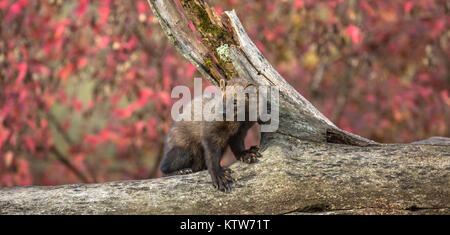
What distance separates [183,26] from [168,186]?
49.9 inches

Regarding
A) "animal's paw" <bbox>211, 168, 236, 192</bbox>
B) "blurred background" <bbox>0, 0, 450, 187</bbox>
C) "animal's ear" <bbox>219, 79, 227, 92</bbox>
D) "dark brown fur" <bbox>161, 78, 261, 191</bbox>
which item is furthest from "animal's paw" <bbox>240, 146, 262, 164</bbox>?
"blurred background" <bbox>0, 0, 450, 187</bbox>

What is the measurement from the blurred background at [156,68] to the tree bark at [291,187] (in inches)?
91.0

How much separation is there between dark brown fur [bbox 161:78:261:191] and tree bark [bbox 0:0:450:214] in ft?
0.29

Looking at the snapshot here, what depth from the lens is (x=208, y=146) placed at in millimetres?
3857

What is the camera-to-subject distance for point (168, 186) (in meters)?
3.39

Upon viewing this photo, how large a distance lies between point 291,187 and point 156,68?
3104 millimetres

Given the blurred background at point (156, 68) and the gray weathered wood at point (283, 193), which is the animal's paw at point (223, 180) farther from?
the blurred background at point (156, 68)

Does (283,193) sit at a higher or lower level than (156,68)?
lower

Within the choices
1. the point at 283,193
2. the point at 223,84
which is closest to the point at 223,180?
the point at 283,193

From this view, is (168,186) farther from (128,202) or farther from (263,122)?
(263,122)

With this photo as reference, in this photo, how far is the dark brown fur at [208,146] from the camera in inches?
140

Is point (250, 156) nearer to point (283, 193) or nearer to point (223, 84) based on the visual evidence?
point (283, 193)

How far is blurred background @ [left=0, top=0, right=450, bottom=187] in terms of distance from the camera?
5.72 metres

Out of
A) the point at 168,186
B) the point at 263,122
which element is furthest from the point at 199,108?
the point at 168,186
